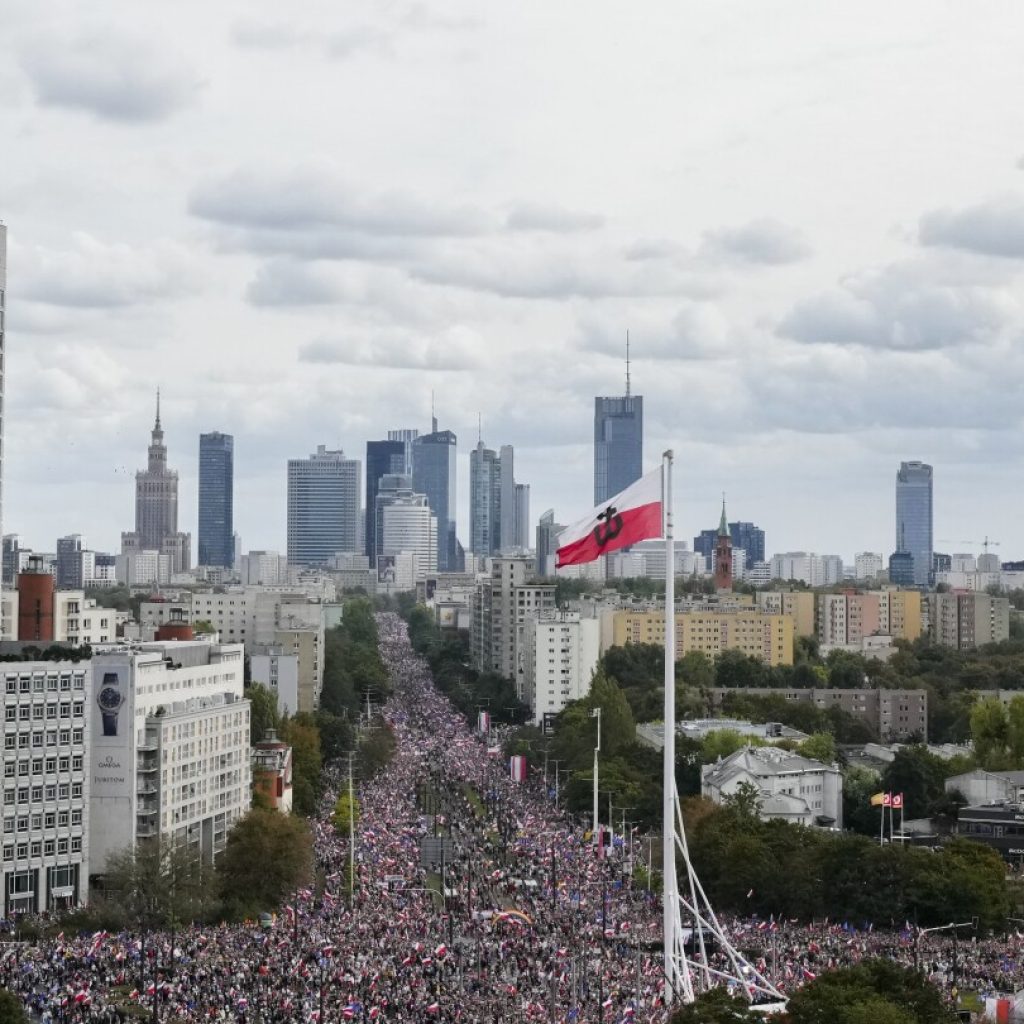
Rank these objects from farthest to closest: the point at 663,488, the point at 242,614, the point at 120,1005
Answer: the point at 242,614 → the point at 120,1005 → the point at 663,488

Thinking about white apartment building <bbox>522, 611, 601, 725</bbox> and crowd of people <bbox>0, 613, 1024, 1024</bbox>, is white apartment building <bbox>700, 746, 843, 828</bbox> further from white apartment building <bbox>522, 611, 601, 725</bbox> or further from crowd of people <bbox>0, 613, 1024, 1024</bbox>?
white apartment building <bbox>522, 611, 601, 725</bbox>

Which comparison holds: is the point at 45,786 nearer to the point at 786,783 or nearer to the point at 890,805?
the point at 890,805

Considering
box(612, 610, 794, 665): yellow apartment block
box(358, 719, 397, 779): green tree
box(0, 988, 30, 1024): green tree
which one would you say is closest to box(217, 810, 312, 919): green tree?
box(0, 988, 30, 1024): green tree

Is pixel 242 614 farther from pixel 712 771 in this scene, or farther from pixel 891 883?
pixel 891 883

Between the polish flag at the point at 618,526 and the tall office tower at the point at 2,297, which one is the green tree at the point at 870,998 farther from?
the tall office tower at the point at 2,297

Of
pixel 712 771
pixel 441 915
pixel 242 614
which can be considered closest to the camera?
pixel 441 915

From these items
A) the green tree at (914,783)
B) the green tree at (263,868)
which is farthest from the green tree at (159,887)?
the green tree at (914,783)

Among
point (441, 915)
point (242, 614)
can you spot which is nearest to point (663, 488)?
point (441, 915)

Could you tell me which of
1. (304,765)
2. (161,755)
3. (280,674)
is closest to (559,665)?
(280,674)
